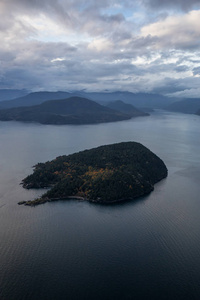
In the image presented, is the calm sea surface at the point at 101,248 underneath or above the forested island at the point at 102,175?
underneath

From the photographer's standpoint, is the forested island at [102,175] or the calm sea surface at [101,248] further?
the forested island at [102,175]

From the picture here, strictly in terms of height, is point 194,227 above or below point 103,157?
below

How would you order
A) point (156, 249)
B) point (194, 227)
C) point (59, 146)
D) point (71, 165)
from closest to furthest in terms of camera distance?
point (156, 249), point (194, 227), point (71, 165), point (59, 146)

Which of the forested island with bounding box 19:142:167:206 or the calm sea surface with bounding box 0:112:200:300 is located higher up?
the forested island with bounding box 19:142:167:206

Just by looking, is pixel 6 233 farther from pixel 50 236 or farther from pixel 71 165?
pixel 71 165

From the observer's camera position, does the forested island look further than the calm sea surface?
Yes

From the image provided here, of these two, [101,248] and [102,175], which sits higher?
[102,175]

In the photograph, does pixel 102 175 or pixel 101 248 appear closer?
pixel 101 248

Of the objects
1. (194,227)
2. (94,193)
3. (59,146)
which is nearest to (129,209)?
(94,193)
